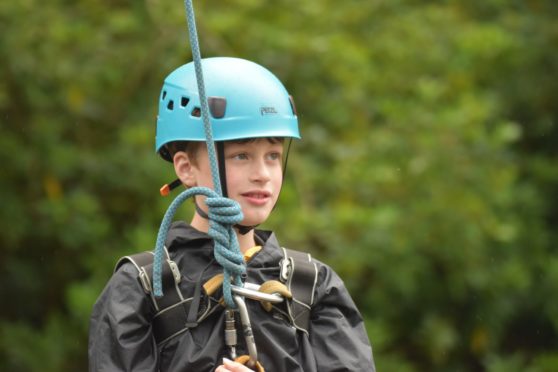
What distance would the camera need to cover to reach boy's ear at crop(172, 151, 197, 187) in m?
3.22

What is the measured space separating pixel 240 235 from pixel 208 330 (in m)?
0.34

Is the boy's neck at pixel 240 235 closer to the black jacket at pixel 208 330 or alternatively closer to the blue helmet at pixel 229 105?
the black jacket at pixel 208 330

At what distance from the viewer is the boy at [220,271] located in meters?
2.99

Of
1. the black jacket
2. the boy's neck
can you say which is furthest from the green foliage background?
the black jacket

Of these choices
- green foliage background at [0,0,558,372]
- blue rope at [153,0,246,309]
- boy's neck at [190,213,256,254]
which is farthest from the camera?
green foliage background at [0,0,558,372]

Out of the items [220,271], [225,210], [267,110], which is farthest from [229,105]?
[220,271]

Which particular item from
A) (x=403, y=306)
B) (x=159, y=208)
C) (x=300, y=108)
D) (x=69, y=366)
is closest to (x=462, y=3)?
(x=300, y=108)

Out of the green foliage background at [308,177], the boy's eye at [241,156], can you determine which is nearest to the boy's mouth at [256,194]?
the boy's eye at [241,156]

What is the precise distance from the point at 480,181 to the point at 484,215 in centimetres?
24

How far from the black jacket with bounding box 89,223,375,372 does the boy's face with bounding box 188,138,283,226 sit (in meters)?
0.15

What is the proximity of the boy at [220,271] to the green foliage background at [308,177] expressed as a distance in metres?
2.86

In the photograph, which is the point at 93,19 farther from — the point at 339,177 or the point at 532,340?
the point at 532,340

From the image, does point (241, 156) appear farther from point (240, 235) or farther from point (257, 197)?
point (240, 235)

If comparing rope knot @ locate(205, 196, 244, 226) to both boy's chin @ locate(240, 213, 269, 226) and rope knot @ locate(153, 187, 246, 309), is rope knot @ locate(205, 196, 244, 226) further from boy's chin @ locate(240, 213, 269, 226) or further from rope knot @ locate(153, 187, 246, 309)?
boy's chin @ locate(240, 213, 269, 226)
